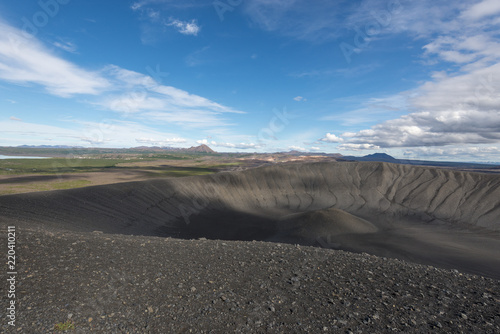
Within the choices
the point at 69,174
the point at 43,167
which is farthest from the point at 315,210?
the point at 43,167

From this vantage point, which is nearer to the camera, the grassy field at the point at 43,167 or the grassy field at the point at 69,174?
the grassy field at the point at 69,174

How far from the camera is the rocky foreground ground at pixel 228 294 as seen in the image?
6.02 metres

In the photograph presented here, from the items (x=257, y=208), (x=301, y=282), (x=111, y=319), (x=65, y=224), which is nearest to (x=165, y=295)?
(x=111, y=319)

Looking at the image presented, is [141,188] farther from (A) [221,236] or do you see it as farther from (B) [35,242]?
(B) [35,242]

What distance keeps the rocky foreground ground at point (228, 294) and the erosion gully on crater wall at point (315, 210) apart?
13804 mm

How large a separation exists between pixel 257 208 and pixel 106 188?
25.7 meters

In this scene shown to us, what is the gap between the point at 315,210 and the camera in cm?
3794

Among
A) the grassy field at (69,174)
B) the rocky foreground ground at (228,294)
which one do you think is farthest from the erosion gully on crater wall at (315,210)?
the grassy field at (69,174)

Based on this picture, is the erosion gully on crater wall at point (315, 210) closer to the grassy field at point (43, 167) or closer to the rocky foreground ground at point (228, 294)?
the rocky foreground ground at point (228, 294)

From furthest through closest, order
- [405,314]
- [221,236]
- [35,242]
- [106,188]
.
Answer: [106,188] < [221,236] < [35,242] < [405,314]

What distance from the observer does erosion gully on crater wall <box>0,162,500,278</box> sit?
24.1m

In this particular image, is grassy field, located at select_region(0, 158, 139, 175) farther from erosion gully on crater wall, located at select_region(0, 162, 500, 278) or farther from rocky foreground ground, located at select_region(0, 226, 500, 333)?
rocky foreground ground, located at select_region(0, 226, 500, 333)

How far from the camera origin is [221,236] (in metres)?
29.6

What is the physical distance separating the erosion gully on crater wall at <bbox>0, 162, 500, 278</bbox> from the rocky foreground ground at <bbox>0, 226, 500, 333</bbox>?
543 inches
